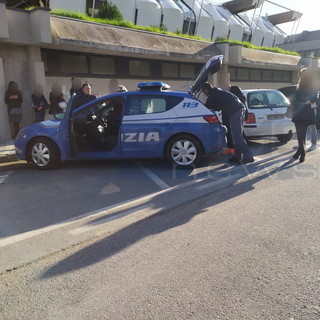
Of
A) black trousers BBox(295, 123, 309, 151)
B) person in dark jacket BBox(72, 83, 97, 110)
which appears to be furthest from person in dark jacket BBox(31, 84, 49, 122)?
black trousers BBox(295, 123, 309, 151)

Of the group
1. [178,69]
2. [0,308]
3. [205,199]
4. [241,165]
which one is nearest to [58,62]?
[178,69]

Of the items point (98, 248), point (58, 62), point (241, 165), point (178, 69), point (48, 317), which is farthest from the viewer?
point (178, 69)

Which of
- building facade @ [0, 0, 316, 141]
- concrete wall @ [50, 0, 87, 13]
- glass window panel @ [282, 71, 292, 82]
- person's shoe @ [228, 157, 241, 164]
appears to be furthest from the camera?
glass window panel @ [282, 71, 292, 82]

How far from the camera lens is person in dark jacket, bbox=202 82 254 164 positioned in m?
6.61

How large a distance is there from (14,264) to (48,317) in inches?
37.5

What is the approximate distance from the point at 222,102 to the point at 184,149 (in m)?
1.25

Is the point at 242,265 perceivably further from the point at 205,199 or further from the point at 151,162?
the point at 151,162

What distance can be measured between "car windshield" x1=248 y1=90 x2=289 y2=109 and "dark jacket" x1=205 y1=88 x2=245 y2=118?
190 cm

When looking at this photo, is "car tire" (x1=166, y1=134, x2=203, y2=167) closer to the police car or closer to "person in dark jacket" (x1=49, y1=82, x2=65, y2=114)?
the police car

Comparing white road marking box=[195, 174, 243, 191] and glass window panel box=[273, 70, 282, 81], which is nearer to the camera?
white road marking box=[195, 174, 243, 191]

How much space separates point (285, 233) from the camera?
357 centimetres

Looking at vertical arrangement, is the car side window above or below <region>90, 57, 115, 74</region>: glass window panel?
below

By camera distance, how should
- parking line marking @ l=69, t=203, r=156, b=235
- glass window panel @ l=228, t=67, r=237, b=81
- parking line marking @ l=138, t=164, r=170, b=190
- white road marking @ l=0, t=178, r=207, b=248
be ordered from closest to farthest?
white road marking @ l=0, t=178, r=207, b=248
parking line marking @ l=69, t=203, r=156, b=235
parking line marking @ l=138, t=164, r=170, b=190
glass window panel @ l=228, t=67, r=237, b=81

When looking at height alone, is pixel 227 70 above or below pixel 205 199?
above
